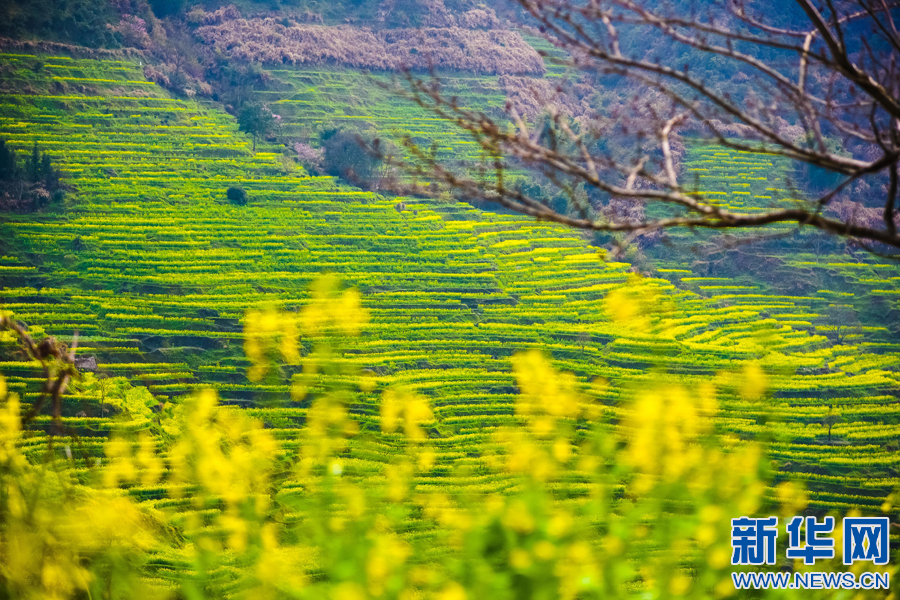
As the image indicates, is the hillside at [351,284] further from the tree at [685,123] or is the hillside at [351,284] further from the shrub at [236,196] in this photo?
the tree at [685,123]

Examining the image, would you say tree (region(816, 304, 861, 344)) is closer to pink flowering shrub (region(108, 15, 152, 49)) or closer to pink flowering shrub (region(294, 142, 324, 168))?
pink flowering shrub (region(294, 142, 324, 168))

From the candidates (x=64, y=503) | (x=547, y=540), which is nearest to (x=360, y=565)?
(x=547, y=540)

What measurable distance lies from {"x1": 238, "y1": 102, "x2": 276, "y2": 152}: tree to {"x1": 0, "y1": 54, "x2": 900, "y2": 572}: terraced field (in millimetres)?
277

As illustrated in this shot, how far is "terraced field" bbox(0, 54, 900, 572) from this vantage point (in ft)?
20.8

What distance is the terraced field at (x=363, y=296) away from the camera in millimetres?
6340

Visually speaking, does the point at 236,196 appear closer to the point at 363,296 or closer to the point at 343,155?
the point at 343,155

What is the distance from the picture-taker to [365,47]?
12625mm

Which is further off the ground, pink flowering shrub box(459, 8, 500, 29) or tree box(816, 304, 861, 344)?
pink flowering shrub box(459, 8, 500, 29)

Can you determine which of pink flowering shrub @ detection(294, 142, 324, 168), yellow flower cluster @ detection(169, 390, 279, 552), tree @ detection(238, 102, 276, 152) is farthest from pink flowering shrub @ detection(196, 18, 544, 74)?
yellow flower cluster @ detection(169, 390, 279, 552)

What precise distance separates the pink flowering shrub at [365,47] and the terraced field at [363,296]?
1.97 metres

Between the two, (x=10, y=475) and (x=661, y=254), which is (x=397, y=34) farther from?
(x=10, y=475)

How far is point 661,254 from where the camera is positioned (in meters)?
9.86

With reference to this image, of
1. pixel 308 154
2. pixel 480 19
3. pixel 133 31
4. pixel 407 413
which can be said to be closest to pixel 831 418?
pixel 407 413

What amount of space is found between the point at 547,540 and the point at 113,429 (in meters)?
4.79
